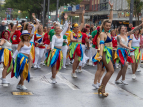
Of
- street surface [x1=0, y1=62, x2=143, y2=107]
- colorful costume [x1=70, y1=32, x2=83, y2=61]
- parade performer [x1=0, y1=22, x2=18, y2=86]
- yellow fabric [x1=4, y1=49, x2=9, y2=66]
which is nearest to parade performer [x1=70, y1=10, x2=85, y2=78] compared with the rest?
colorful costume [x1=70, y1=32, x2=83, y2=61]

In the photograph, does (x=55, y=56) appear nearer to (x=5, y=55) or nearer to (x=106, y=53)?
(x=5, y=55)

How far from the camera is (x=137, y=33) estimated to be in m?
12.0

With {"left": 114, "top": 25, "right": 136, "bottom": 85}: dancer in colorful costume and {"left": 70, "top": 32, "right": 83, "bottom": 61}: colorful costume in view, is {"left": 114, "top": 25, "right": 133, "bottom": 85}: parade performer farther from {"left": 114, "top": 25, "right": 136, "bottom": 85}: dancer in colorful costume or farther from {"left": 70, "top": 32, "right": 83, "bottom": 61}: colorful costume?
→ {"left": 70, "top": 32, "right": 83, "bottom": 61}: colorful costume

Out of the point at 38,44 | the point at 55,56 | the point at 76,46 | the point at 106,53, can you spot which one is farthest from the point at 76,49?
the point at 106,53

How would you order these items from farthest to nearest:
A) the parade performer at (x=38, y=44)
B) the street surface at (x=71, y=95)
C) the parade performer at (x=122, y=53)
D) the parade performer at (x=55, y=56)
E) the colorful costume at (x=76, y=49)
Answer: the parade performer at (x=38, y=44) → the colorful costume at (x=76, y=49) → the parade performer at (x=55, y=56) → the parade performer at (x=122, y=53) → the street surface at (x=71, y=95)

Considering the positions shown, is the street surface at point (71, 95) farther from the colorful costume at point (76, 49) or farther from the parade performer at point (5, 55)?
the colorful costume at point (76, 49)

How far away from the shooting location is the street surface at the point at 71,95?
7.36 meters

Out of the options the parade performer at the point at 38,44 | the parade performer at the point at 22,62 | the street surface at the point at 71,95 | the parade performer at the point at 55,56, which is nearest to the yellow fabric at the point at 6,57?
the street surface at the point at 71,95

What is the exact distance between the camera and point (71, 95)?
831cm

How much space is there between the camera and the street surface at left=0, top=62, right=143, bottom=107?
7359 mm

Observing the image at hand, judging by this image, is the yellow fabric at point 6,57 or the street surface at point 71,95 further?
the yellow fabric at point 6,57

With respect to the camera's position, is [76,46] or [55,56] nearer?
[55,56]

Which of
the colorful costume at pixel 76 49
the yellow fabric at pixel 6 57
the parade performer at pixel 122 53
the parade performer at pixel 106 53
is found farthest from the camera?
the colorful costume at pixel 76 49

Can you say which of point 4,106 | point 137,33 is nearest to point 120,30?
point 137,33
